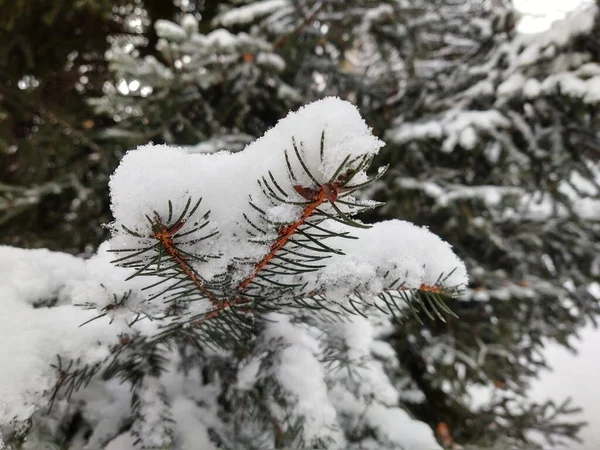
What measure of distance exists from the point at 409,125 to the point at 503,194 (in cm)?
86

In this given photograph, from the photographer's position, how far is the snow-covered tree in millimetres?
2418

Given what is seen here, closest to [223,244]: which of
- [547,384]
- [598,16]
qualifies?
[598,16]

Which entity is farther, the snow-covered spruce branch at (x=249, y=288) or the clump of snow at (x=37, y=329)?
the clump of snow at (x=37, y=329)

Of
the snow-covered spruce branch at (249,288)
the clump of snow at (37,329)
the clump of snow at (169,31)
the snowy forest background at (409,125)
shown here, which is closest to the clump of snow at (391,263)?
the snow-covered spruce branch at (249,288)

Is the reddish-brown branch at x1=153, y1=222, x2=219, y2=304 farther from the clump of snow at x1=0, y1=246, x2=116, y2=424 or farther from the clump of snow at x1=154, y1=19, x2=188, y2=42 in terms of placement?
the clump of snow at x1=154, y1=19, x2=188, y2=42

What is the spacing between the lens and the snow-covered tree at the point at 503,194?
2.42 metres

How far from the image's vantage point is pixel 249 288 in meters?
0.71

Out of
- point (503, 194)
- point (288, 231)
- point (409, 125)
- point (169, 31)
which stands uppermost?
point (169, 31)

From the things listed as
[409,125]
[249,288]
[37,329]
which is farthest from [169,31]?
[249,288]

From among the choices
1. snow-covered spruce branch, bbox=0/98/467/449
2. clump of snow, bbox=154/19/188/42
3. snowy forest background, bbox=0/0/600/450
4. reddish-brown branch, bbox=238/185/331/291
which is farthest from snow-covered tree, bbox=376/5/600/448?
reddish-brown branch, bbox=238/185/331/291

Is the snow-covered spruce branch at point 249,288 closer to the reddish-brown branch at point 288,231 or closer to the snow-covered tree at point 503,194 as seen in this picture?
the reddish-brown branch at point 288,231

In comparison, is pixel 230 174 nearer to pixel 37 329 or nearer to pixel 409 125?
pixel 37 329

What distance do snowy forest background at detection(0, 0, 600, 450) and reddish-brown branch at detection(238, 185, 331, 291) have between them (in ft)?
5.52

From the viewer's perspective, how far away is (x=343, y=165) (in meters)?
0.40
